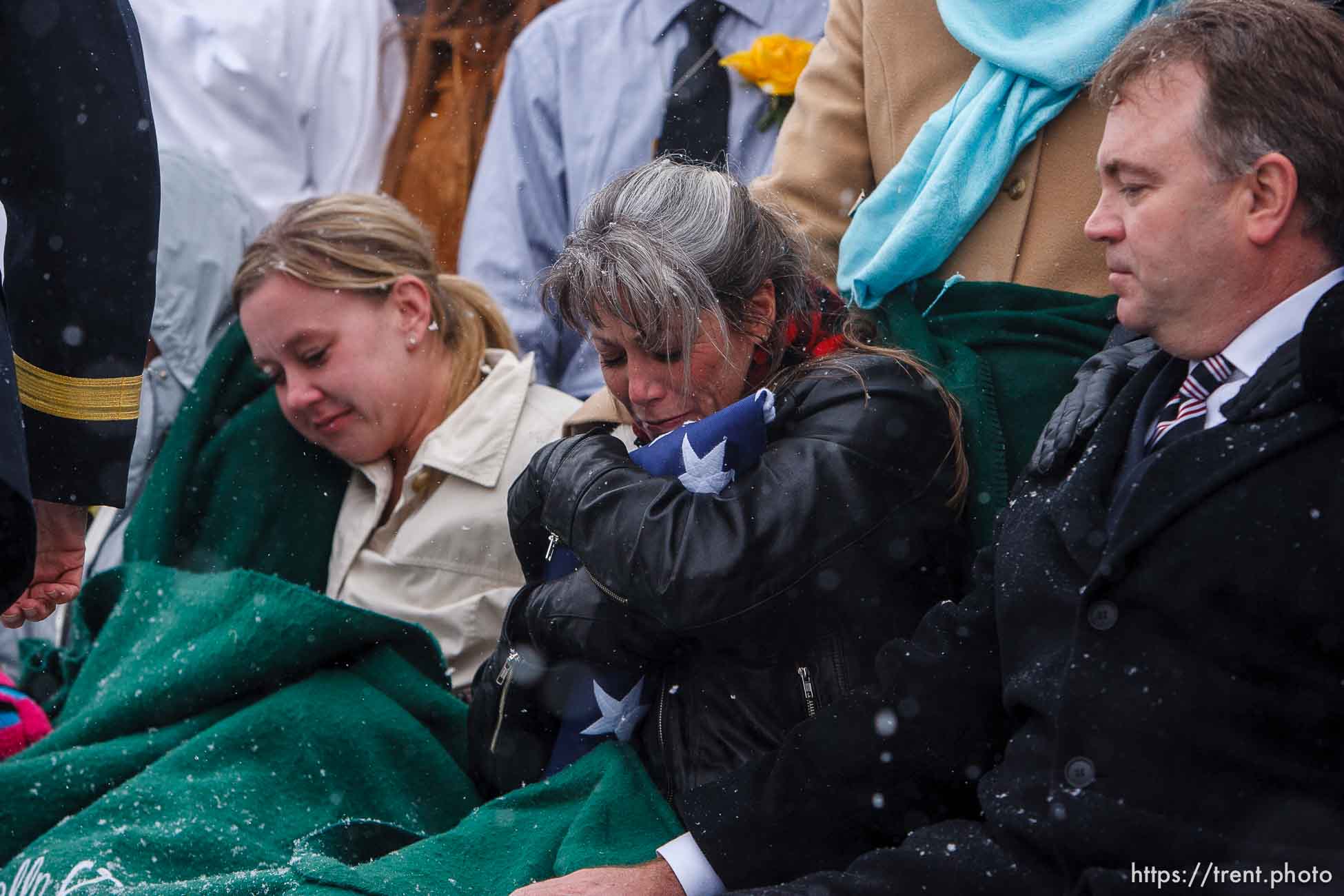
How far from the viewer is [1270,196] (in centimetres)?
194

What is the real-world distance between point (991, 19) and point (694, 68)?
167 cm

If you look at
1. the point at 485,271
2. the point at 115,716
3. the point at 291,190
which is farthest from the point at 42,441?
the point at 291,190

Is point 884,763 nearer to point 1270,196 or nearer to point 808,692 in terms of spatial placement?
point 808,692

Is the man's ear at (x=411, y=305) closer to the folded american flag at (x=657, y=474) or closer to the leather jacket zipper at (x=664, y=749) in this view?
the folded american flag at (x=657, y=474)

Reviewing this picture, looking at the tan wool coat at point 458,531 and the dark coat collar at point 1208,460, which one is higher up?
the dark coat collar at point 1208,460

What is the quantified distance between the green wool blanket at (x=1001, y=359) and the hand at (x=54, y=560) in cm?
141

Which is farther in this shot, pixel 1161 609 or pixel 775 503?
pixel 775 503

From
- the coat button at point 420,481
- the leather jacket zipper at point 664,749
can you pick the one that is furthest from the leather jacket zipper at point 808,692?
the coat button at point 420,481

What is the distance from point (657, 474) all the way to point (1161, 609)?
96 cm

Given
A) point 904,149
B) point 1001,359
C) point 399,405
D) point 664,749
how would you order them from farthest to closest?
point 399,405 → point 904,149 → point 1001,359 → point 664,749

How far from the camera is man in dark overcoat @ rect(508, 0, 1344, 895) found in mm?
1806

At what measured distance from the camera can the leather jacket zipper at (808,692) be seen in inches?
96.7

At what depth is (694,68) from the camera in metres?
4.38

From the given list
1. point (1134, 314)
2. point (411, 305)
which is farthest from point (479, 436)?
point (1134, 314)
